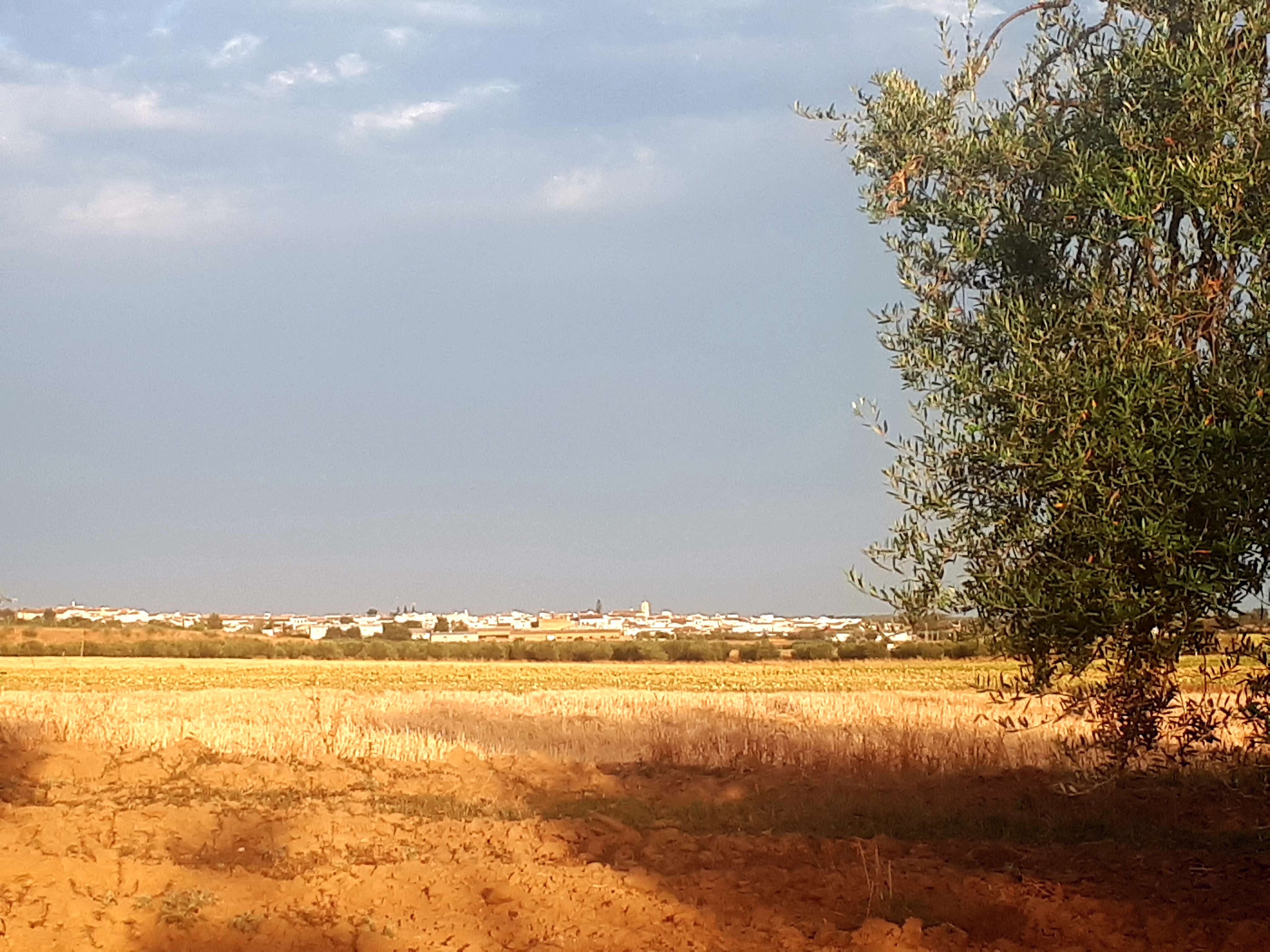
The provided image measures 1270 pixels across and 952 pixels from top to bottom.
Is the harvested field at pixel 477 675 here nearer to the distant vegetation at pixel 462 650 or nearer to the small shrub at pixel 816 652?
the distant vegetation at pixel 462 650

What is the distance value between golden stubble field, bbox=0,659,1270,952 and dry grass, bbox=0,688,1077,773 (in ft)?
0.39

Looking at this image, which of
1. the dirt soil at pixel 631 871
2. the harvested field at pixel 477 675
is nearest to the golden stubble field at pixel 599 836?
the dirt soil at pixel 631 871

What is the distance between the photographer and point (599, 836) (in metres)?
14.5

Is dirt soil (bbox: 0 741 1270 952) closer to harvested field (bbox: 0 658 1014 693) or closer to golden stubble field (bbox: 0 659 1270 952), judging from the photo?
golden stubble field (bbox: 0 659 1270 952)

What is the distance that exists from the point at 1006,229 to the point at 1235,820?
29.9ft

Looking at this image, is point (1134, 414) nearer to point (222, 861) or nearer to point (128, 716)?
point (222, 861)

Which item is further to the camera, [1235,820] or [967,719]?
[967,719]

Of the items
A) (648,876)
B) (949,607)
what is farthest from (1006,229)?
(648,876)

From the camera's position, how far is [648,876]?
40.8 feet

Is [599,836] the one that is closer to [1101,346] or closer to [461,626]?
[1101,346]

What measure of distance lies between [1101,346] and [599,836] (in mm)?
8013

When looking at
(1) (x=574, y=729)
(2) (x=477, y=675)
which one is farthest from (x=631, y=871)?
(2) (x=477, y=675)

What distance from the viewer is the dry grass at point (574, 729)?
69.7ft

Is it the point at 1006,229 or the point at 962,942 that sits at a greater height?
the point at 1006,229
